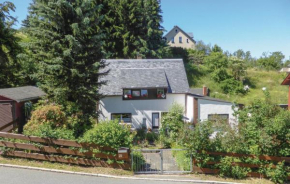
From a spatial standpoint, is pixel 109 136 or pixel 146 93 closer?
pixel 109 136

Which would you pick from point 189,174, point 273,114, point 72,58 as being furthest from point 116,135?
point 273,114

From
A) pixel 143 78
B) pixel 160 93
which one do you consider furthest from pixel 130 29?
pixel 160 93

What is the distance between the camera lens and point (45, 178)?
8.13 meters

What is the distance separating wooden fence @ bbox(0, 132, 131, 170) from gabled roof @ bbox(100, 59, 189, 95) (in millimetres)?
10441

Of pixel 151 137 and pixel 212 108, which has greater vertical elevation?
pixel 212 108

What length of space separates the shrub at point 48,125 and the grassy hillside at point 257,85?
25733 mm

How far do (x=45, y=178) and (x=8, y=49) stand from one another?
62.9 ft

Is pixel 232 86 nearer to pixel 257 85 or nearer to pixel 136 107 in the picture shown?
pixel 257 85

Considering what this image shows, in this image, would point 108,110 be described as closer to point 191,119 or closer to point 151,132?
point 151,132

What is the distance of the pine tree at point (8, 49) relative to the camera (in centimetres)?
2136

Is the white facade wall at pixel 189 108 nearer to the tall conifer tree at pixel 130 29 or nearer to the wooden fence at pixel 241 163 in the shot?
the wooden fence at pixel 241 163

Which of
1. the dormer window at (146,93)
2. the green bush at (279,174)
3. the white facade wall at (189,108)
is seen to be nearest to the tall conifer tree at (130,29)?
the dormer window at (146,93)

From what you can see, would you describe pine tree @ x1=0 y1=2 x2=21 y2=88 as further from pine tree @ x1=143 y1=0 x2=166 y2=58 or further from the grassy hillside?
the grassy hillside

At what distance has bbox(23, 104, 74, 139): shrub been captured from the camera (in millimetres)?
9318
